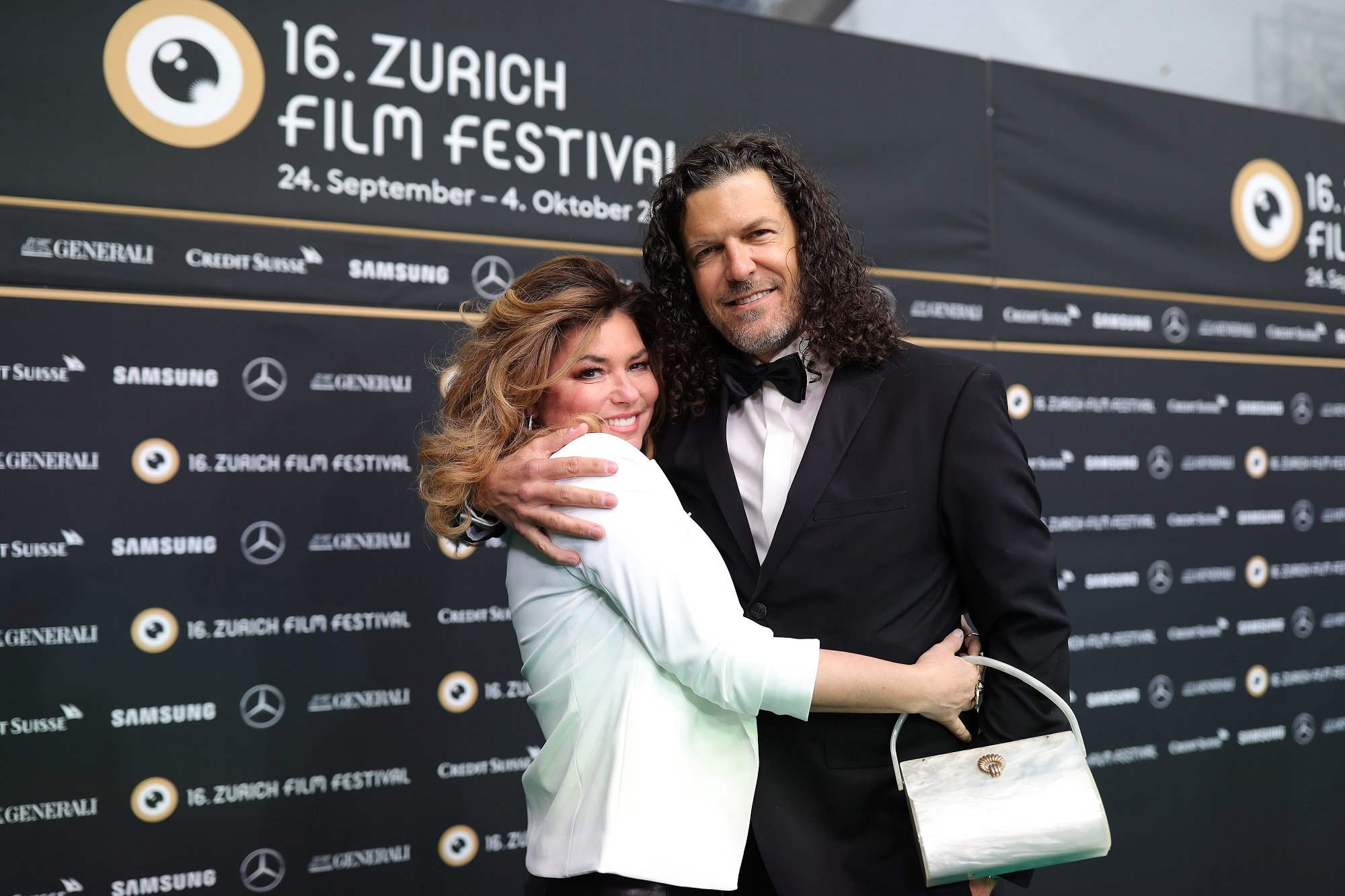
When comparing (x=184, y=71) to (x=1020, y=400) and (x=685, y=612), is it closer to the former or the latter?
(x=685, y=612)

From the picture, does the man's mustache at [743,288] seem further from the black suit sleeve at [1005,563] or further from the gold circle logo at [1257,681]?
the gold circle logo at [1257,681]

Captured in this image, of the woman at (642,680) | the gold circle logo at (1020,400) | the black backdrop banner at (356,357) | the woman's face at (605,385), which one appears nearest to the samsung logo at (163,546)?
the black backdrop banner at (356,357)

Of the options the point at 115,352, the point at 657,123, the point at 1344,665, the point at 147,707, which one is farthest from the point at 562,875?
the point at 1344,665

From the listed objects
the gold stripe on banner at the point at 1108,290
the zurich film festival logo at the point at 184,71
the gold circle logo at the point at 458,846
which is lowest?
the gold circle logo at the point at 458,846

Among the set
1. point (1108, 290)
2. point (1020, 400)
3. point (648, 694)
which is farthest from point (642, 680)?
point (1108, 290)

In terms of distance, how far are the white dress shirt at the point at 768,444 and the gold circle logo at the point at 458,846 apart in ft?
5.09

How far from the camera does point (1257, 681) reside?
398 cm

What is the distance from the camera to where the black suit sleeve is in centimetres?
162

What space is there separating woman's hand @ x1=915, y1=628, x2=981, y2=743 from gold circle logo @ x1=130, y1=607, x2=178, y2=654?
1907 millimetres

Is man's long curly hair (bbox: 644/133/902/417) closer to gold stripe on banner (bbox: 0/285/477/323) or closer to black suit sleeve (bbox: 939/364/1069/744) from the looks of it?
black suit sleeve (bbox: 939/364/1069/744)

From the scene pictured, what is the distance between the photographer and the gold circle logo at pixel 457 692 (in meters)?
2.79

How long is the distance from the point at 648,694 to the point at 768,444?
0.58 metres

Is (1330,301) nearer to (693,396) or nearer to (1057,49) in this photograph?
(1057,49)

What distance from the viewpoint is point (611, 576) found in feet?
4.86
